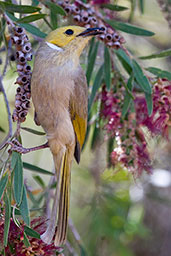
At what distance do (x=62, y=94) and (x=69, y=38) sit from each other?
12.3 inches

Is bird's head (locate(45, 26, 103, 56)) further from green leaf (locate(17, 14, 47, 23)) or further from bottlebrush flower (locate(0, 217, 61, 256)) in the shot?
bottlebrush flower (locate(0, 217, 61, 256))

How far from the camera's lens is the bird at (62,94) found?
246 cm

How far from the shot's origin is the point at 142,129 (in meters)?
3.08

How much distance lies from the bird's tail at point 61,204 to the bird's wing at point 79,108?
121mm

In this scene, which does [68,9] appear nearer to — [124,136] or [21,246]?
[124,136]

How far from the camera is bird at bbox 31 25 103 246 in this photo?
96.8 inches

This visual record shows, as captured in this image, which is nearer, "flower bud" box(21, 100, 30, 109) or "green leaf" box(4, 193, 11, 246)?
"green leaf" box(4, 193, 11, 246)

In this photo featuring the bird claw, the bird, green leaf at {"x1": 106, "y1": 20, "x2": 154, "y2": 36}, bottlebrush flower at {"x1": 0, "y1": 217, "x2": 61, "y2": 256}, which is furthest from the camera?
green leaf at {"x1": 106, "y1": 20, "x2": 154, "y2": 36}

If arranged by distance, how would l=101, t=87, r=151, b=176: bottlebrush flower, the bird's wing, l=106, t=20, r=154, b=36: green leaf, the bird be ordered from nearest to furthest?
1. the bird
2. the bird's wing
3. l=101, t=87, r=151, b=176: bottlebrush flower
4. l=106, t=20, r=154, b=36: green leaf

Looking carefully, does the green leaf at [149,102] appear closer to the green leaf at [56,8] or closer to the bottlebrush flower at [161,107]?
the bottlebrush flower at [161,107]

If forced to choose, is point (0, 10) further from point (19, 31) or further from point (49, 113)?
point (49, 113)

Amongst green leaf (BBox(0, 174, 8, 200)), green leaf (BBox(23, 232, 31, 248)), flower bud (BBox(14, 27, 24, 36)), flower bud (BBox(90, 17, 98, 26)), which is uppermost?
flower bud (BBox(14, 27, 24, 36))

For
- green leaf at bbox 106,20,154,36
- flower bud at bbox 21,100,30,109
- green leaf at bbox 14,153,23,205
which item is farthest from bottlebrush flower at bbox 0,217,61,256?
green leaf at bbox 106,20,154,36

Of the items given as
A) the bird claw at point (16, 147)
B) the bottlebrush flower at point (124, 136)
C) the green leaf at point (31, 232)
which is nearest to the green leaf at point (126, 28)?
the bottlebrush flower at point (124, 136)
